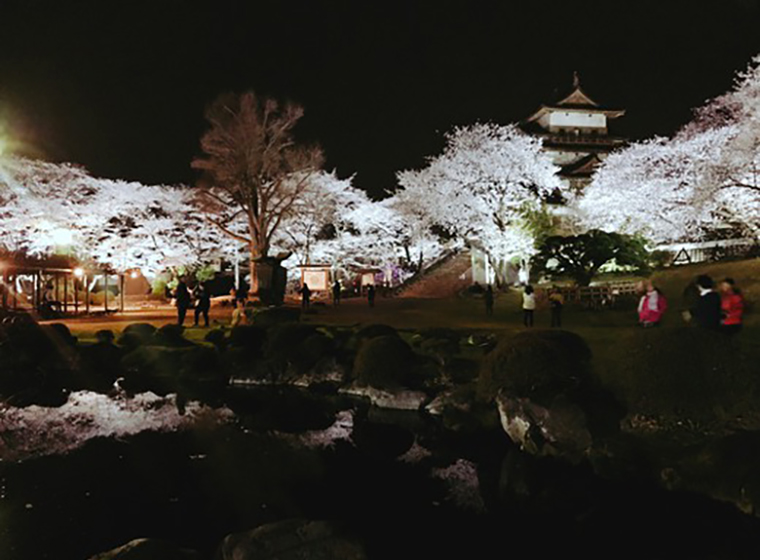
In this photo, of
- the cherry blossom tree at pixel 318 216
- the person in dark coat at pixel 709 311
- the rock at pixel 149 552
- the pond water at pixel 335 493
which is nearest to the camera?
the rock at pixel 149 552

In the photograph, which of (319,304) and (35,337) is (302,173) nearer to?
(319,304)

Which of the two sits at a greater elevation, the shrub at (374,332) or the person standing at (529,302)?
the person standing at (529,302)

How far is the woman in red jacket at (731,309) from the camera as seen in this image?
→ 388 inches

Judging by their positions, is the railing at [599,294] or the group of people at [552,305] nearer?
the group of people at [552,305]

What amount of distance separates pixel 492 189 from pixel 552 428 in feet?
92.5

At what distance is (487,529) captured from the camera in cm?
727

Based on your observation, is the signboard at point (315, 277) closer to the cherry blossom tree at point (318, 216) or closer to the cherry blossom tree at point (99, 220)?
the cherry blossom tree at point (318, 216)

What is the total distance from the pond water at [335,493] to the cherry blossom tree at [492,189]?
83.1 feet

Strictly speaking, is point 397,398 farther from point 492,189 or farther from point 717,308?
point 492,189

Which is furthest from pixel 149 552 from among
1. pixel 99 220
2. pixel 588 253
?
pixel 99 220

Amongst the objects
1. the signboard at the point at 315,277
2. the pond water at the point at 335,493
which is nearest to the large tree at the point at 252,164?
the signboard at the point at 315,277

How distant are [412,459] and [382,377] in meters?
3.68

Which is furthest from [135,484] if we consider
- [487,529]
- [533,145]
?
[533,145]

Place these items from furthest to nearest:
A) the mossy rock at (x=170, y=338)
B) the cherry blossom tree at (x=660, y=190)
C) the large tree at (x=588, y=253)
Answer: the cherry blossom tree at (x=660, y=190) → the large tree at (x=588, y=253) → the mossy rock at (x=170, y=338)
